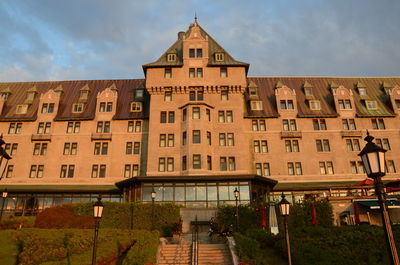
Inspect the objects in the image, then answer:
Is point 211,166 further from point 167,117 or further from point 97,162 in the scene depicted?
point 97,162

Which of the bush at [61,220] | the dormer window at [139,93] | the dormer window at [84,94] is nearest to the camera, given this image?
the bush at [61,220]

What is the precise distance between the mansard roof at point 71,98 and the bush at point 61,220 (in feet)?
63.2

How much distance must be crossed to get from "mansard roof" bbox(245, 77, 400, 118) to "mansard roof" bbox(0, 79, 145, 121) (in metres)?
18.4

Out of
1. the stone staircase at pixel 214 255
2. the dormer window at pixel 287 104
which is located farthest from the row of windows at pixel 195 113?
the stone staircase at pixel 214 255

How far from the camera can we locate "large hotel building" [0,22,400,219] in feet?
140

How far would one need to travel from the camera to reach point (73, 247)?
21.4 metres

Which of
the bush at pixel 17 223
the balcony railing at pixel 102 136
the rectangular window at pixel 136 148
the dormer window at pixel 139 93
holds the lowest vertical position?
the bush at pixel 17 223

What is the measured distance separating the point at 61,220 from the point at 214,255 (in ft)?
54.0

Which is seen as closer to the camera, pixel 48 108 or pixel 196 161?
pixel 196 161

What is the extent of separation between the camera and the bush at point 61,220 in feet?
99.3

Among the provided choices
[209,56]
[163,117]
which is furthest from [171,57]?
[163,117]

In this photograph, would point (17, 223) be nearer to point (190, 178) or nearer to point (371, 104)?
point (190, 178)

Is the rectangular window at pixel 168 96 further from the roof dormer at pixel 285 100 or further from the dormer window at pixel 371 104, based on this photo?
the dormer window at pixel 371 104

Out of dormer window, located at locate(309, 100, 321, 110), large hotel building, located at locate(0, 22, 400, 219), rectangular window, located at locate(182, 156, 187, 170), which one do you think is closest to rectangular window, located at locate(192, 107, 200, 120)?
large hotel building, located at locate(0, 22, 400, 219)
